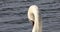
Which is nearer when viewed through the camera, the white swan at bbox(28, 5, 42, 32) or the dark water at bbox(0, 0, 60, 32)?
the white swan at bbox(28, 5, 42, 32)

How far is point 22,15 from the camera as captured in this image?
22.0 feet

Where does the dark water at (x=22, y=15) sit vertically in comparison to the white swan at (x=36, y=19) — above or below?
above

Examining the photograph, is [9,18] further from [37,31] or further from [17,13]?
[37,31]

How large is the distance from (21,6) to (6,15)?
1.74ft

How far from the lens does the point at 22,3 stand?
742 cm

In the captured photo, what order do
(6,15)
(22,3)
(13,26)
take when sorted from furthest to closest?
(22,3)
(6,15)
(13,26)

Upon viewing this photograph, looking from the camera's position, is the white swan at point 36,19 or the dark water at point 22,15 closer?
the white swan at point 36,19

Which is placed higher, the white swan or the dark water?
the dark water

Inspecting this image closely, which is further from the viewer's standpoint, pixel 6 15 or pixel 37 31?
pixel 6 15

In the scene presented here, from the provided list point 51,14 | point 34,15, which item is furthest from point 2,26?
point 34,15

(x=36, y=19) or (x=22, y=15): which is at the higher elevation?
(x=22, y=15)

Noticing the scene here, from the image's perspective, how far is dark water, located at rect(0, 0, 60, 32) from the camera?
248 inches

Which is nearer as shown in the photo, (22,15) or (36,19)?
(36,19)

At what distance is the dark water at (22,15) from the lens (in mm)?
6300
